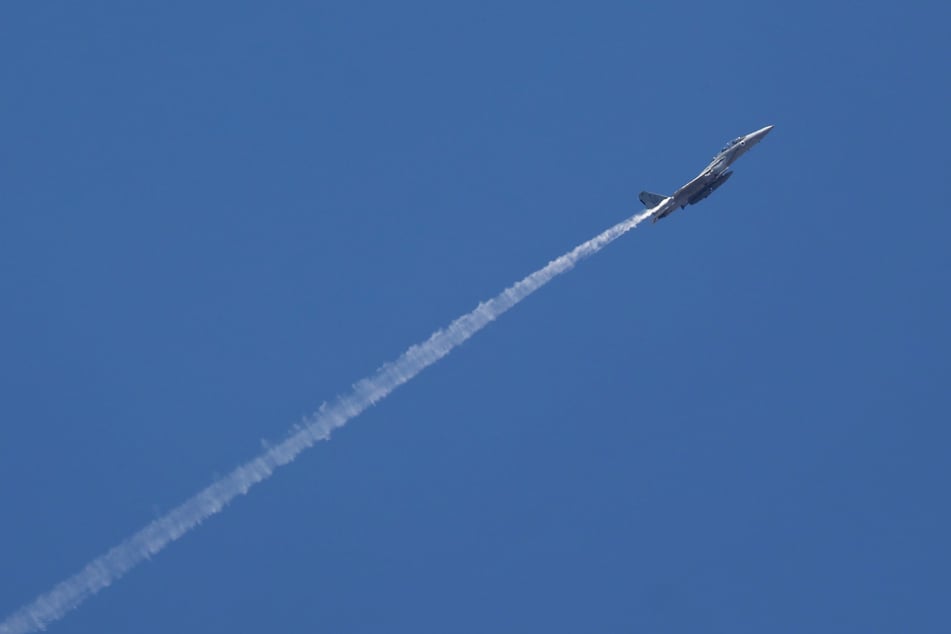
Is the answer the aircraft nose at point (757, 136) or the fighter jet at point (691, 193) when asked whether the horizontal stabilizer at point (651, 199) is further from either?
the aircraft nose at point (757, 136)

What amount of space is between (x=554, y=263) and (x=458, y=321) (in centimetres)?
762

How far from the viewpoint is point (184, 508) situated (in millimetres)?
94938

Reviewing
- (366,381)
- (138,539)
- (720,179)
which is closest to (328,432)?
(366,381)

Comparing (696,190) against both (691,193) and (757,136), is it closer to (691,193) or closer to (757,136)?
(691,193)

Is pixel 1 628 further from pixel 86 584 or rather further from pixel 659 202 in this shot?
pixel 659 202

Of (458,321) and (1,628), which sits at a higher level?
(458,321)

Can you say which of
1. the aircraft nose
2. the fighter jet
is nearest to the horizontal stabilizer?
the fighter jet

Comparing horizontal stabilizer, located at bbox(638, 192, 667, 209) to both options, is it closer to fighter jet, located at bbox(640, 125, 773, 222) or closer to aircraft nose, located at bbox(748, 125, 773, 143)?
fighter jet, located at bbox(640, 125, 773, 222)

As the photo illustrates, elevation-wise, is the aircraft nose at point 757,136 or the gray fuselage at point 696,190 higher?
the aircraft nose at point 757,136

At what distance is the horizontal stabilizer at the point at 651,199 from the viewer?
9400 cm

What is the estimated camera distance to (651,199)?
3711 inches

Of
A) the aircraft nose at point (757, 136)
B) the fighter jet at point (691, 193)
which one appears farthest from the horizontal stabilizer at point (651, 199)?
the aircraft nose at point (757, 136)

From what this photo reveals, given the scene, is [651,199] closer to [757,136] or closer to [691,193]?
[691,193]

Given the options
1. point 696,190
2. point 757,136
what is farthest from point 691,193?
point 757,136
